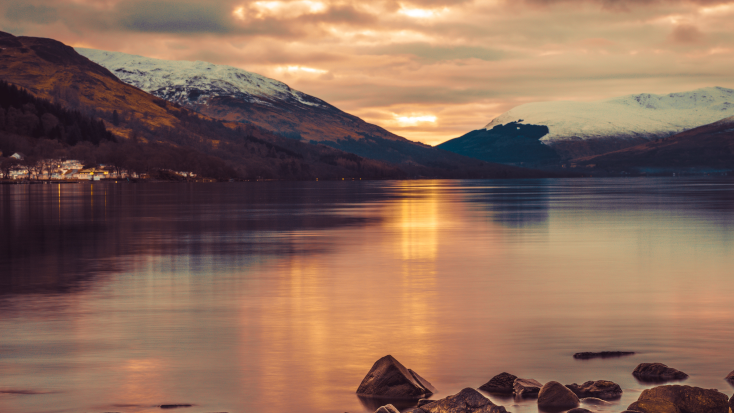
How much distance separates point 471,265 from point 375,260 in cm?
566

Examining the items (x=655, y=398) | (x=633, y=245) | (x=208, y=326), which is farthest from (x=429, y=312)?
(x=633, y=245)

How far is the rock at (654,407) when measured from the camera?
47.4 ft

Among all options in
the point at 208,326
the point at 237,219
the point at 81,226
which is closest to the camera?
the point at 208,326

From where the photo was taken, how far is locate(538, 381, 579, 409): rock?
50.3ft

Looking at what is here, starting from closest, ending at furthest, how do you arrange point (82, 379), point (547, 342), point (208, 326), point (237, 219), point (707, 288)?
1. point (82, 379)
2. point (547, 342)
3. point (208, 326)
4. point (707, 288)
5. point (237, 219)

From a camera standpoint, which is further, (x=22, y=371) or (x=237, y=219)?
(x=237, y=219)

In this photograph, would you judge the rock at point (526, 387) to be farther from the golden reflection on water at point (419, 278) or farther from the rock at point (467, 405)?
the golden reflection on water at point (419, 278)

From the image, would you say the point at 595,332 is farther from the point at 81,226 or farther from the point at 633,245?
the point at 81,226

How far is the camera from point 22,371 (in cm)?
1770

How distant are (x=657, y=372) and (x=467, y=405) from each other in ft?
18.2

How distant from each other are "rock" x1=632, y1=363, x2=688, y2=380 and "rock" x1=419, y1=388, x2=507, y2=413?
475 centimetres

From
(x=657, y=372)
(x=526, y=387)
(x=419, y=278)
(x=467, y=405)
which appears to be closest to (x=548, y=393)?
(x=526, y=387)

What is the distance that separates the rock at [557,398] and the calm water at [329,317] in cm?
34

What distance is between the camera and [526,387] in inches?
637
